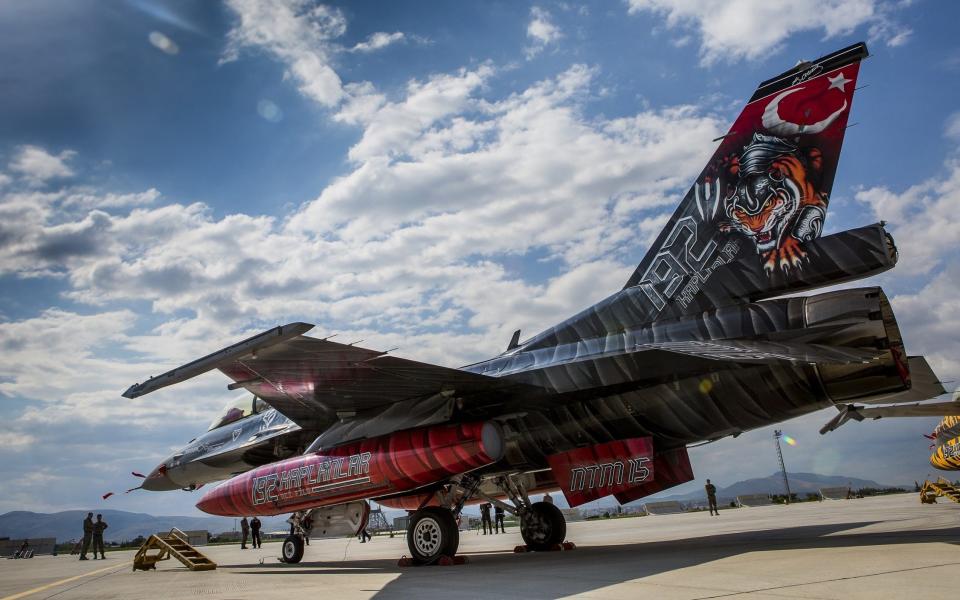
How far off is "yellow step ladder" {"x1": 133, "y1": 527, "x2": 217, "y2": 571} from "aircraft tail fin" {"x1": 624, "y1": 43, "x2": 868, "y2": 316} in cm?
851

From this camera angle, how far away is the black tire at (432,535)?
859 cm

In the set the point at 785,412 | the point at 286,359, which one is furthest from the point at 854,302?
the point at 286,359

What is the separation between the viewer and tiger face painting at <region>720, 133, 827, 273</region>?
753cm

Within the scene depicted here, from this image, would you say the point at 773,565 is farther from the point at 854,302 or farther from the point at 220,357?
the point at 220,357

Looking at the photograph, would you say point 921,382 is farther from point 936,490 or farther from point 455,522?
point 936,490

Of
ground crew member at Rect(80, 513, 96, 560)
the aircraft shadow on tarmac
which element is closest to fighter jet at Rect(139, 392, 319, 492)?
the aircraft shadow on tarmac

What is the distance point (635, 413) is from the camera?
27.0ft

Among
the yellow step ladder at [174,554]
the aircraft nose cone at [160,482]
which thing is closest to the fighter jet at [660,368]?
the yellow step ladder at [174,554]

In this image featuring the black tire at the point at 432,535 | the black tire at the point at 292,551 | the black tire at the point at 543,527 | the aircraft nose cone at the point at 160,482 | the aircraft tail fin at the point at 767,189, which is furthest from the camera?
the aircraft nose cone at the point at 160,482

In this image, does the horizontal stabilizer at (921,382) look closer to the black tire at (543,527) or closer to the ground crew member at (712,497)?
the black tire at (543,527)

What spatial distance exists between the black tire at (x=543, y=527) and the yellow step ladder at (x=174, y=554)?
5235 millimetres

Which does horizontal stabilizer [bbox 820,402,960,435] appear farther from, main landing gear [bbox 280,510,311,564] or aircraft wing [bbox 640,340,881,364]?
main landing gear [bbox 280,510,311,564]

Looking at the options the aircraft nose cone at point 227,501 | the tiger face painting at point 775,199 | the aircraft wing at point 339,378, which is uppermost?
the tiger face painting at point 775,199

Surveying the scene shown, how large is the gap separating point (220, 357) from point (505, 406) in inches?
152
